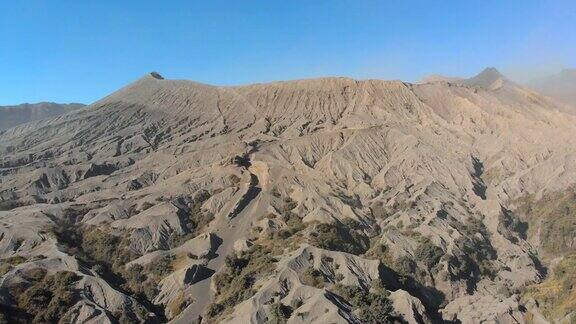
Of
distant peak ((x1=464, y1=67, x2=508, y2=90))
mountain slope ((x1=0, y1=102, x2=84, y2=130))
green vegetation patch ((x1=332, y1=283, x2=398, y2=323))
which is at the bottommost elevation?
green vegetation patch ((x1=332, y1=283, x2=398, y2=323))

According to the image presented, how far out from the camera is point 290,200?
76250 millimetres

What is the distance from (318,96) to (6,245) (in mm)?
64307

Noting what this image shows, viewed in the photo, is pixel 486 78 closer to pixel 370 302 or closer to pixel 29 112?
pixel 370 302

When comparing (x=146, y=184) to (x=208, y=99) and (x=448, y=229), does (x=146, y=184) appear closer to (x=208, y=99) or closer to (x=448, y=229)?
(x=208, y=99)

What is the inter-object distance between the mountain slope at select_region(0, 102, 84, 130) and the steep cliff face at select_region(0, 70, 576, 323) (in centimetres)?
6171

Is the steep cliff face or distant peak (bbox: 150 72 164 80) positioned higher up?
distant peak (bbox: 150 72 164 80)

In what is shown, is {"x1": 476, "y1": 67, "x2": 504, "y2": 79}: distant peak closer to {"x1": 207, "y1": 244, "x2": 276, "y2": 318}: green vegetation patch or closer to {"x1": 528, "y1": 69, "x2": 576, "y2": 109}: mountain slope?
{"x1": 528, "y1": 69, "x2": 576, "y2": 109}: mountain slope

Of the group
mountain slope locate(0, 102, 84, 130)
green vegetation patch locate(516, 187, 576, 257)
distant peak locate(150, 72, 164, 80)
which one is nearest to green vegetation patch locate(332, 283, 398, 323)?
green vegetation patch locate(516, 187, 576, 257)

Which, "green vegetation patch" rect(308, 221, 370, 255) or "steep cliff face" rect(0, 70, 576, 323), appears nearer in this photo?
"steep cliff face" rect(0, 70, 576, 323)

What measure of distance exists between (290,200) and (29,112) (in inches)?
5208

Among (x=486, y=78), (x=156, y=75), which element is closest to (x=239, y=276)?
(x=156, y=75)

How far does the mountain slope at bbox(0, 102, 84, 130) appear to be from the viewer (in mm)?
172562

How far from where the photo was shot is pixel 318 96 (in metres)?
111

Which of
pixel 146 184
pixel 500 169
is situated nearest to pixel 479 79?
pixel 500 169
